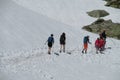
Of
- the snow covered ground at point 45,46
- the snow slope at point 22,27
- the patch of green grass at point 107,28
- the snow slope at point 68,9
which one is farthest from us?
the snow slope at point 68,9

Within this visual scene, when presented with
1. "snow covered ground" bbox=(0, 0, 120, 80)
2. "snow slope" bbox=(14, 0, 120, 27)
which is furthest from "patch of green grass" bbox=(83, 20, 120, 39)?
"snow slope" bbox=(14, 0, 120, 27)

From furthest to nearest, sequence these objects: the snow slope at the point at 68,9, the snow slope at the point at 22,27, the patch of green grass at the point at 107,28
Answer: the snow slope at the point at 68,9 → the patch of green grass at the point at 107,28 → the snow slope at the point at 22,27

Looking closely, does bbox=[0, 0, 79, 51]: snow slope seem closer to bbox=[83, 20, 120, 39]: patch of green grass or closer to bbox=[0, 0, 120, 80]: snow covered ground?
bbox=[0, 0, 120, 80]: snow covered ground

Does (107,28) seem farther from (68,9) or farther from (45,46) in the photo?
(45,46)

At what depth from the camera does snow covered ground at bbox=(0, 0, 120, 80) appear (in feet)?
61.4

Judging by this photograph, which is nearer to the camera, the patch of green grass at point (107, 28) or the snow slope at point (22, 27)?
the snow slope at point (22, 27)

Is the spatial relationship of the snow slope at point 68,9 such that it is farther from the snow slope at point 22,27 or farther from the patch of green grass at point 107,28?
the snow slope at point 22,27

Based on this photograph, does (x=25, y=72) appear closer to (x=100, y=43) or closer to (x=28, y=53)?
(x=28, y=53)

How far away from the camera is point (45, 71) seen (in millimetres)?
18609

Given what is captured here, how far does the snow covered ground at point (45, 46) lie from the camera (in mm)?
18719

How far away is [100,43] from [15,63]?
31.9ft

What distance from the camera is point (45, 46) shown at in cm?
2753

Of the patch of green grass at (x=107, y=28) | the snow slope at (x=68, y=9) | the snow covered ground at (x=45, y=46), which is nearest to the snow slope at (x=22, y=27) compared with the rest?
the snow covered ground at (x=45, y=46)

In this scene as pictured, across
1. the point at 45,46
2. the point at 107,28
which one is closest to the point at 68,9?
the point at 107,28
